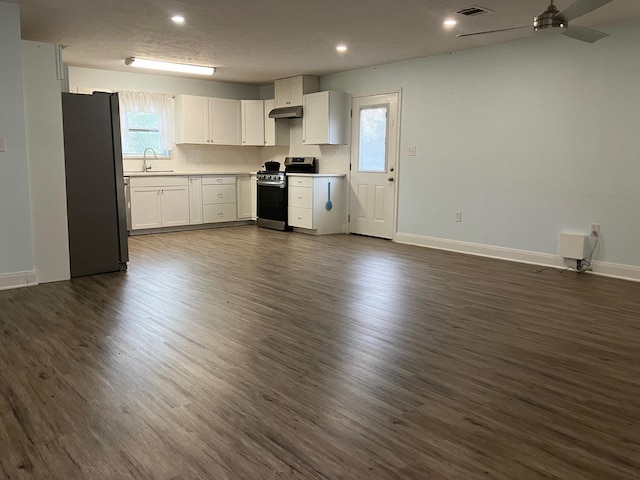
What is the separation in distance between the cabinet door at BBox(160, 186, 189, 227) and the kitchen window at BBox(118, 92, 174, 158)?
33.5 inches

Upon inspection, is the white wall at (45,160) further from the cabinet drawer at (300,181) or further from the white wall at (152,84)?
the cabinet drawer at (300,181)

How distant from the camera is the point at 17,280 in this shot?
4441 mm

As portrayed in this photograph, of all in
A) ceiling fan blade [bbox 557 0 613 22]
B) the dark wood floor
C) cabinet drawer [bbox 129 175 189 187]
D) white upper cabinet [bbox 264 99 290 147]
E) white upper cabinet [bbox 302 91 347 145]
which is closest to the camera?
the dark wood floor

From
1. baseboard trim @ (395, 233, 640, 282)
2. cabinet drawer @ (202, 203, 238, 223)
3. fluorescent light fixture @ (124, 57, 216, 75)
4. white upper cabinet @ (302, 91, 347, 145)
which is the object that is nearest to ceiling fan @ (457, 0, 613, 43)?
baseboard trim @ (395, 233, 640, 282)

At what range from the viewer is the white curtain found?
7828mm

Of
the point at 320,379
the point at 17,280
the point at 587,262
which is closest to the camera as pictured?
the point at 320,379

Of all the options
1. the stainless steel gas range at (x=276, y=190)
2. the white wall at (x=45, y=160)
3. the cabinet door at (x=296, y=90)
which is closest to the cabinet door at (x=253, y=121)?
the stainless steel gas range at (x=276, y=190)

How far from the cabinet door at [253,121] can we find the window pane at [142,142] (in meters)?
1.53

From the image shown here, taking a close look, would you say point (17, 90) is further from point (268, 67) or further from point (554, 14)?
point (554, 14)

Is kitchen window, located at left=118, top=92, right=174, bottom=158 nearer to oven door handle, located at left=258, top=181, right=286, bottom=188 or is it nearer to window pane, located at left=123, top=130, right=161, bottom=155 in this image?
window pane, located at left=123, top=130, right=161, bottom=155

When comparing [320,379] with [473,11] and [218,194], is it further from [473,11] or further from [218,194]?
[218,194]

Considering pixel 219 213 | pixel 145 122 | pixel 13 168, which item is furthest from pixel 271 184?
pixel 13 168

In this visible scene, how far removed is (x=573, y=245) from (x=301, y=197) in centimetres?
398

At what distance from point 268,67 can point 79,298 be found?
4581 mm
